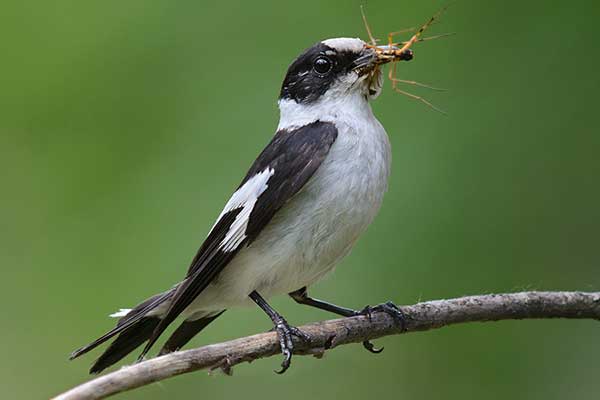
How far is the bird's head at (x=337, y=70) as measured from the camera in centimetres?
382

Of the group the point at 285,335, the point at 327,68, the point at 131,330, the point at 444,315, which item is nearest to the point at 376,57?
the point at 327,68

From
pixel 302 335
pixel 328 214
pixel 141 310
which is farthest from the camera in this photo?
pixel 141 310

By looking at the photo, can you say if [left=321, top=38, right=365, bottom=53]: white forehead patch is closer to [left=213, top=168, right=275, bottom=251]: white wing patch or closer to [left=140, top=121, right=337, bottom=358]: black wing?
[left=140, top=121, right=337, bottom=358]: black wing

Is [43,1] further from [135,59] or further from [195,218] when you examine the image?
[195,218]

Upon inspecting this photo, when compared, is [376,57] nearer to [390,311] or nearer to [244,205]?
[244,205]

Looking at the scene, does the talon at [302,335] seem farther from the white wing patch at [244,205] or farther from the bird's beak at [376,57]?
the bird's beak at [376,57]

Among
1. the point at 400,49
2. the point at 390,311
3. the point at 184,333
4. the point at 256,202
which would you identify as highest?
the point at 400,49

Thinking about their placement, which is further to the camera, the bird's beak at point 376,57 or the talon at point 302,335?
the bird's beak at point 376,57

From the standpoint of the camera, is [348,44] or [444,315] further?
[348,44]

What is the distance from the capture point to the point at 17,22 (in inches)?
165

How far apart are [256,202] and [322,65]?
28.1 inches

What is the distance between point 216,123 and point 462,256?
1.25m

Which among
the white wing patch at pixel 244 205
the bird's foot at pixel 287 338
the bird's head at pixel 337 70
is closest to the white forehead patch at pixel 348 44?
the bird's head at pixel 337 70

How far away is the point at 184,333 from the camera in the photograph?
3.91m
